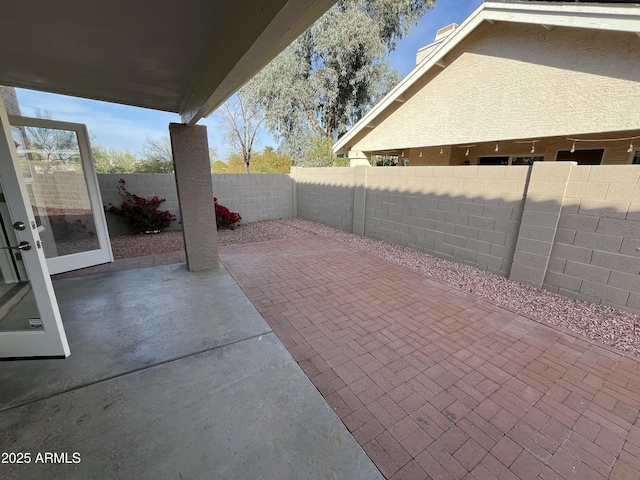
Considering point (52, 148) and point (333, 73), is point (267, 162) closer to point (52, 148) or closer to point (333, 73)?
point (333, 73)

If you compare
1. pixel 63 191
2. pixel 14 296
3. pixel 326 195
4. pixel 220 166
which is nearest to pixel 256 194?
pixel 326 195

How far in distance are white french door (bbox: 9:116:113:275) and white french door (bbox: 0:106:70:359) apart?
2.15 meters

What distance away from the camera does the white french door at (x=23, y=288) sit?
212 cm

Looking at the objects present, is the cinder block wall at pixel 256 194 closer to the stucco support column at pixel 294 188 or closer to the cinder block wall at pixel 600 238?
the stucco support column at pixel 294 188

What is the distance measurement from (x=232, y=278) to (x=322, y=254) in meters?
2.01

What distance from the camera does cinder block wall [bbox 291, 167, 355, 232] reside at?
298 inches

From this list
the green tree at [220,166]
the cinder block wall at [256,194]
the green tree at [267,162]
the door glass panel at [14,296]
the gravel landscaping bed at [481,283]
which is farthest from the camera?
the green tree at [220,166]

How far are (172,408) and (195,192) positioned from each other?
3.34 m

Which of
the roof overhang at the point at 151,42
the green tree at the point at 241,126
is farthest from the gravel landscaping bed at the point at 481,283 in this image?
the green tree at the point at 241,126

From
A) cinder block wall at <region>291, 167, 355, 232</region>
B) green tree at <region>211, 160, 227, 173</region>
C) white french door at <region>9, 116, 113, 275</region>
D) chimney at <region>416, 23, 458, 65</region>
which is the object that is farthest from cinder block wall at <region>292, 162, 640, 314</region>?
green tree at <region>211, 160, 227, 173</region>

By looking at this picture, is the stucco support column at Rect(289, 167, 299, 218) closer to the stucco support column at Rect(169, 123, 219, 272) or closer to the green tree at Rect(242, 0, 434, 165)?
the green tree at Rect(242, 0, 434, 165)

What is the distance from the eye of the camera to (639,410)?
2004 mm

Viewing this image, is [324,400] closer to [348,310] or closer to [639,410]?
[348,310]

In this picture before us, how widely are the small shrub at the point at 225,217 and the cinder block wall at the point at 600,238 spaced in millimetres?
7439
